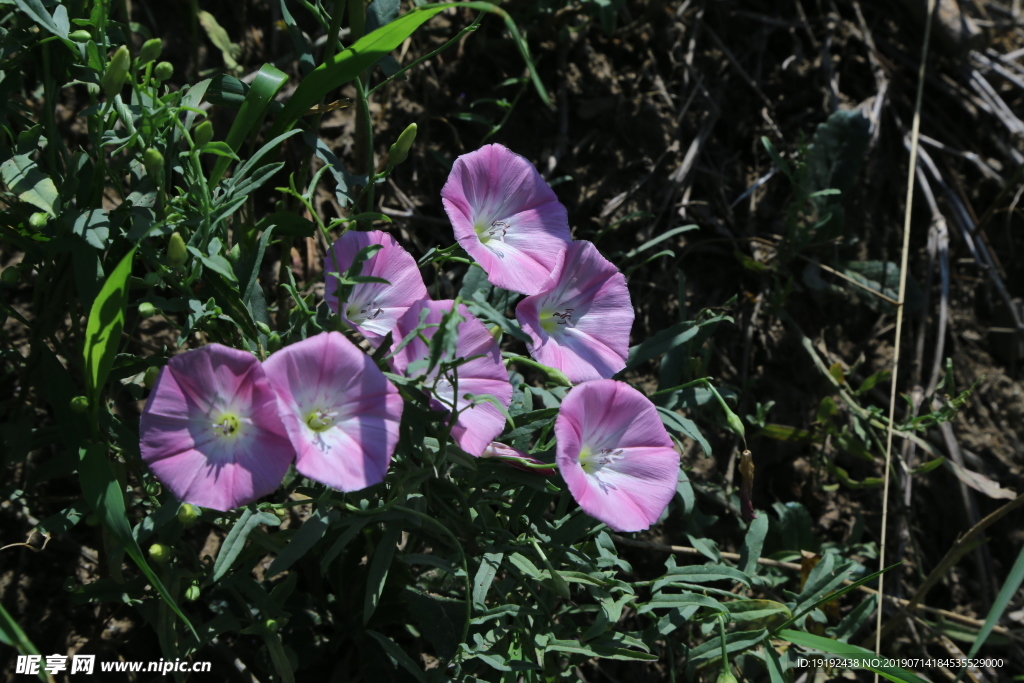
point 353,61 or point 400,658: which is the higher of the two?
point 353,61

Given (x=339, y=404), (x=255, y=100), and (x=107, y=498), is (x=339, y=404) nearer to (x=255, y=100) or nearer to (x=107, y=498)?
(x=107, y=498)

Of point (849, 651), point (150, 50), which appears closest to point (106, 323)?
point (150, 50)

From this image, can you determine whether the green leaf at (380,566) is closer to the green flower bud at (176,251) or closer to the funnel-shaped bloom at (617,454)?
the funnel-shaped bloom at (617,454)

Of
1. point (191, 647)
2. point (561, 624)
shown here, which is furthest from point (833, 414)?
point (191, 647)

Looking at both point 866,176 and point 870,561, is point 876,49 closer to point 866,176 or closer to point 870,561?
point 866,176

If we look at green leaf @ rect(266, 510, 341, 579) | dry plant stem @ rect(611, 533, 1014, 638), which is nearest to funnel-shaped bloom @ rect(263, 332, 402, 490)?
green leaf @ rect(266, 510, 341, 579)

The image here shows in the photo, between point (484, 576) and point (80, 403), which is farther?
point (484, 576)

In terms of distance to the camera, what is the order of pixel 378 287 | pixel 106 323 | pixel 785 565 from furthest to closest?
pixel 785 565, pixel 378 287, pixel 106 323

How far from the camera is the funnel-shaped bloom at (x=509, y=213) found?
1.45 metres

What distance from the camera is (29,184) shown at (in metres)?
1.35

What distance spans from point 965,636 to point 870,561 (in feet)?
1.01

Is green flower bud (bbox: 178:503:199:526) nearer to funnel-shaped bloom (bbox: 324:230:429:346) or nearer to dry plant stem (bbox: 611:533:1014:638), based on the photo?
funnel-shaped bloom (bbox: 324:230:429:346)

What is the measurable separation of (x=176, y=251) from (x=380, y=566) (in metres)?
0.61

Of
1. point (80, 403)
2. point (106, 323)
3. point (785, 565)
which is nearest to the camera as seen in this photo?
point (106, 323)
